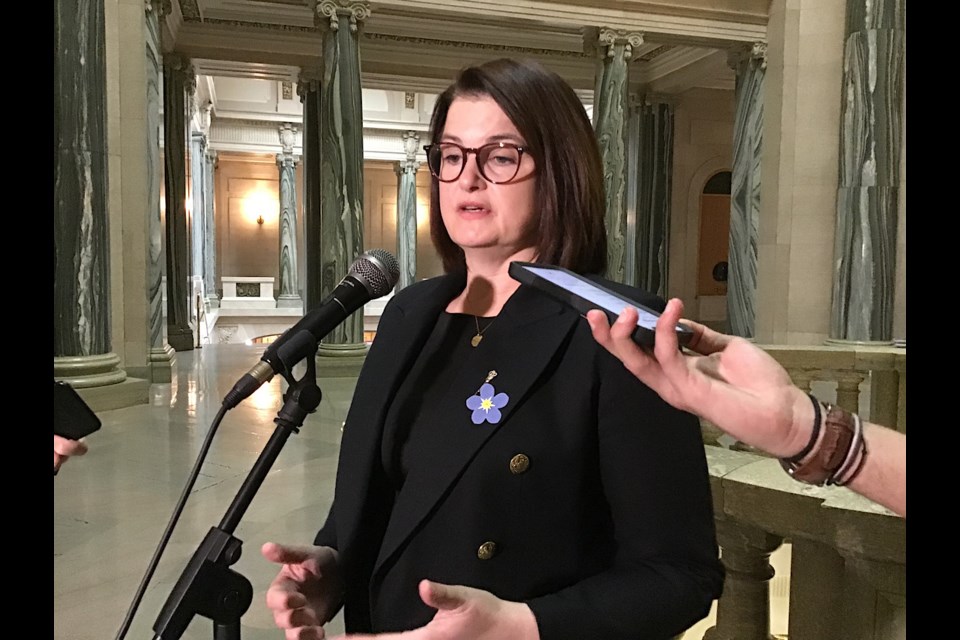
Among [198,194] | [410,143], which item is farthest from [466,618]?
[410,143]

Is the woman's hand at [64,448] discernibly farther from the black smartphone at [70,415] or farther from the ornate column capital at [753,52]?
the ornate column capital at [753,52]

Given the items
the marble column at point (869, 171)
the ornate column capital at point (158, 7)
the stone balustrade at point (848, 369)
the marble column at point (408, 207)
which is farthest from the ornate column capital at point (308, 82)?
the stone balustrade at point (848, 369)

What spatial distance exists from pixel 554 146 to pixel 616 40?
9.40m

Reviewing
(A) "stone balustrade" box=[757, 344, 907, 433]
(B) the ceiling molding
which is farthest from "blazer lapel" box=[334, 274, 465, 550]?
(B) the ceiling molding

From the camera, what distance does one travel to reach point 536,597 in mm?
1210

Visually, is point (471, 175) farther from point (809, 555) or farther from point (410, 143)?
point (410, 143)

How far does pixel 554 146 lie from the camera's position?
1277 millimetres

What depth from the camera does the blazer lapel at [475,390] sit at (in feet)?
3.98

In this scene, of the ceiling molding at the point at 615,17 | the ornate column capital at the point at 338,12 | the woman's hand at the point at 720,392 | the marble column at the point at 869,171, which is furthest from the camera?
the ceiling molding at the point at 615,17

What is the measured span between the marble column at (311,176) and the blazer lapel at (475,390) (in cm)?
1073

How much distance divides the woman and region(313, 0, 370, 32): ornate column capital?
787 centimetres

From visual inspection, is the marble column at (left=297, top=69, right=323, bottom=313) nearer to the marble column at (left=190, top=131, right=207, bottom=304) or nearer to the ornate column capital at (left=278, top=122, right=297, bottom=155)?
the marble column at (left=190, top=131, right=207, bottom=304)

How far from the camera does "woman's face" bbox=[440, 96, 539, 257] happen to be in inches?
50.4

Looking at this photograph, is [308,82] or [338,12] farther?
[308,82]
